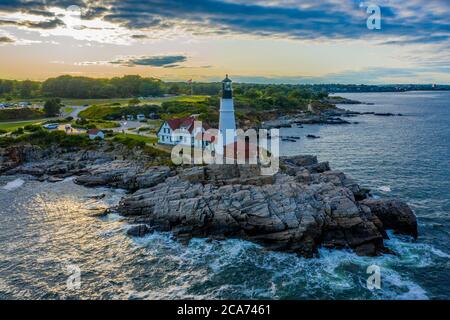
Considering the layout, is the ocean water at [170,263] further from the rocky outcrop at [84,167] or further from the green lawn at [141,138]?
the green lawn at [141,138]

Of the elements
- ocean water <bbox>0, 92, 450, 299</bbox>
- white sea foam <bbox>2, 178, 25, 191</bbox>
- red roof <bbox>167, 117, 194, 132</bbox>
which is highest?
red roof <bbox>167, 117, 194, 132</bbox>

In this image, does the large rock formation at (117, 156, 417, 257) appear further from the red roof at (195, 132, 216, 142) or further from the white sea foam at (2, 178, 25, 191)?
the white sea foam at (2, 178, 25, 191)

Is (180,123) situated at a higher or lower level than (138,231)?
higher

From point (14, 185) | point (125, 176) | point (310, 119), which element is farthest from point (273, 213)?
point (310, 119)

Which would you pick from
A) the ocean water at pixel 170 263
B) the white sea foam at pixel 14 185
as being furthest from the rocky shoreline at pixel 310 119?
the ocean water at pixel 170 263

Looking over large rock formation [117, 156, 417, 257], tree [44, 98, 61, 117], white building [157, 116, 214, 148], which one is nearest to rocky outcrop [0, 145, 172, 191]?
large rock formation [117, 156, 417, 257]

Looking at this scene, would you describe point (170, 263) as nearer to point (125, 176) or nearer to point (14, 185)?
point (125, 176)
